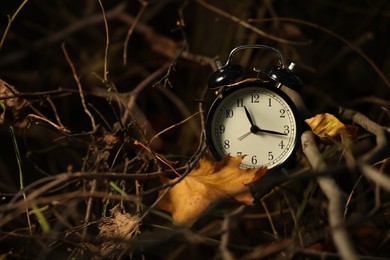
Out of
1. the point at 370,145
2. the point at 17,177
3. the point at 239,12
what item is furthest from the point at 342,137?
the point at 17,177

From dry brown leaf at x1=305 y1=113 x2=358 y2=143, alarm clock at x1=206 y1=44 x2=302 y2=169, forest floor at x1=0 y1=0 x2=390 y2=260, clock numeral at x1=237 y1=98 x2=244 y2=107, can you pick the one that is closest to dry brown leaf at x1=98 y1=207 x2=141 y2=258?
forest floor at x1=0 y1=0 x2=390 y2=260

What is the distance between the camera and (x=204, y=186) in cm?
158

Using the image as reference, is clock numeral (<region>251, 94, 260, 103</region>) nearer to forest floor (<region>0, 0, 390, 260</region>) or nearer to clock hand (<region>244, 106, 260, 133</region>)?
clock hand (<region>244, 106, 260, 133</region>)

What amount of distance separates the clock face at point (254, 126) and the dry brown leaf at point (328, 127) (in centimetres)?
5

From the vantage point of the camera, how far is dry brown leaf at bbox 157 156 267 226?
61.4 inches

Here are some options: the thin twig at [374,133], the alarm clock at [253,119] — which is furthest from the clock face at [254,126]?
the thin twig at [374,133]

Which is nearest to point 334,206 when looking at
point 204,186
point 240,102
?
point 204,186

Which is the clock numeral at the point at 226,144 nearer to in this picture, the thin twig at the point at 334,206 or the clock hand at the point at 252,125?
the clock hand at the point at 252,125

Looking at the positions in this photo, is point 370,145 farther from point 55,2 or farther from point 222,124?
point 55,2

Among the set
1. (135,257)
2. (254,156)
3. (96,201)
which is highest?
(254,156)

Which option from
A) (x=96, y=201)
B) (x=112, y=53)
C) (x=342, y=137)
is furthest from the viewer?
(x=112, y=53)

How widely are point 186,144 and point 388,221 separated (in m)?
1.35

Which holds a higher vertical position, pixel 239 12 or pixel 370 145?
pixel 239 12

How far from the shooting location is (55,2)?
11.0 ft
